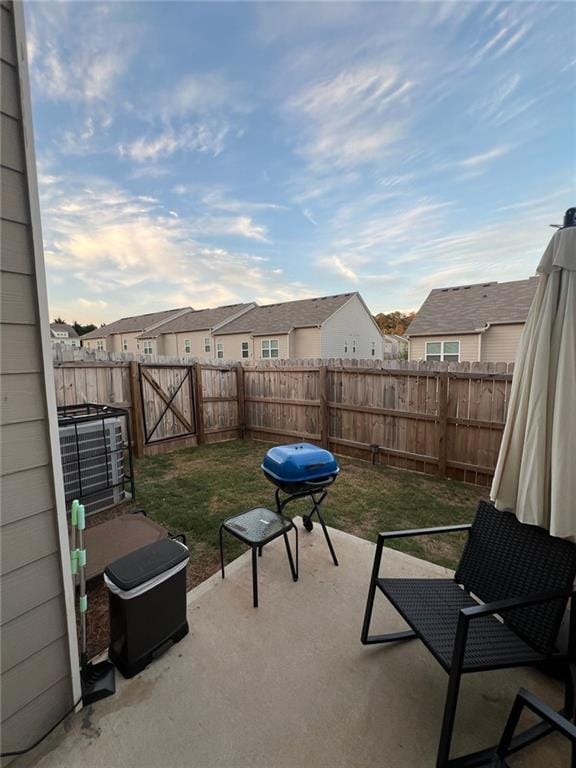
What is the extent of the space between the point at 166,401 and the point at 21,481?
571cm

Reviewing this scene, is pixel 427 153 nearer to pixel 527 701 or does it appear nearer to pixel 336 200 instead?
pixel 336 200

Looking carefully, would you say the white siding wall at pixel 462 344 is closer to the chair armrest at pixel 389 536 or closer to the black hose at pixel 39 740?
the chair armrest at pixel 389 536

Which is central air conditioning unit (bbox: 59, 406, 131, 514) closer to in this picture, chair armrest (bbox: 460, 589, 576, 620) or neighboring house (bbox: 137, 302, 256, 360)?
chair armrest (bbox: 460, 589, 576, 620)

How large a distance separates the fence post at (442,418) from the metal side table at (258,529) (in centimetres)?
336

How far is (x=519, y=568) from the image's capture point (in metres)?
1.74

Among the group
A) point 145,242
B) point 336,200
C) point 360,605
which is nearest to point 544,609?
point 360,605

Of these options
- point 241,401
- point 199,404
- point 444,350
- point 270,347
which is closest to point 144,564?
point 199,404

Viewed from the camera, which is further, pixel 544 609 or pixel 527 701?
pixel 544 609

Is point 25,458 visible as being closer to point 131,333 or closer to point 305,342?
point 305,342

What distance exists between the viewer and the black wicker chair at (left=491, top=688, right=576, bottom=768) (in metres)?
0.98

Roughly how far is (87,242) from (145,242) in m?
1.66

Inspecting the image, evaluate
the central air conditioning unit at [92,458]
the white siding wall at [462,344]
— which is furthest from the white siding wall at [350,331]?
the central air conditioning unit at [92,458]

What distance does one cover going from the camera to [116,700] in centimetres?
156

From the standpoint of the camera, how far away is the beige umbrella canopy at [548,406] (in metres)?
1.54
